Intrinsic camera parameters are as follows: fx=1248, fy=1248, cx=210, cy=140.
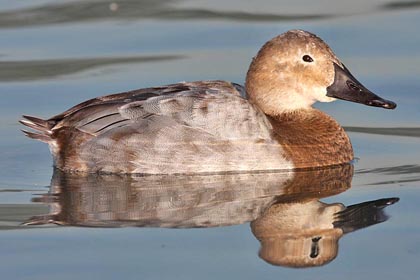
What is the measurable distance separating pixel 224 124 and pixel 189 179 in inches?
17.3

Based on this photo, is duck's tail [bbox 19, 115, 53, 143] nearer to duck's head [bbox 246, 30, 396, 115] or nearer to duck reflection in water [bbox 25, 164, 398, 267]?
duck reflection in water [bbox 25, 164, 398, 267]

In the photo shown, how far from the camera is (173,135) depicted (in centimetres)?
845

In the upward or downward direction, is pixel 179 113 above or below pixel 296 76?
below

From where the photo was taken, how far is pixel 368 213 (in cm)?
747

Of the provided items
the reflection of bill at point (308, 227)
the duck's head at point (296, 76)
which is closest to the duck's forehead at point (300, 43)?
the duck's head at point (296, 76)

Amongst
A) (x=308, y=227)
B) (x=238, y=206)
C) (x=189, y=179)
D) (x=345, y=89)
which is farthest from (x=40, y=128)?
(x=308, y=227)

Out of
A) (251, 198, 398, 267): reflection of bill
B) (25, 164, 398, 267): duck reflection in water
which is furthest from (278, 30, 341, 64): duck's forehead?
(251, 198, 398, 267): reflection of bill

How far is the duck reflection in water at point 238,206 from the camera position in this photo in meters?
7.02

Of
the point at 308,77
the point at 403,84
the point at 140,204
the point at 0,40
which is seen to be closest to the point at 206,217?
the point at 140,204

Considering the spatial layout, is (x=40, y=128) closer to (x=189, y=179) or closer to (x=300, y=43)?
(x=189, y=179)

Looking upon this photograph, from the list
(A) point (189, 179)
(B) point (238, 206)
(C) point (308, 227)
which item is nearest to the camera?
(C) point (308, 227)

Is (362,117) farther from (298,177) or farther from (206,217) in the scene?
(206,217)

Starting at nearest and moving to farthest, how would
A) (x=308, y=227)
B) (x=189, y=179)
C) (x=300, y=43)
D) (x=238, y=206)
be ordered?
1. (x=308, y=227)
2. (x=238, y=206)
3. (x=189, y=179)
4. (x=300, y=43)

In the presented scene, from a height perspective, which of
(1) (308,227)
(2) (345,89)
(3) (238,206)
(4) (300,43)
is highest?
Answer: (4) (300,43)
